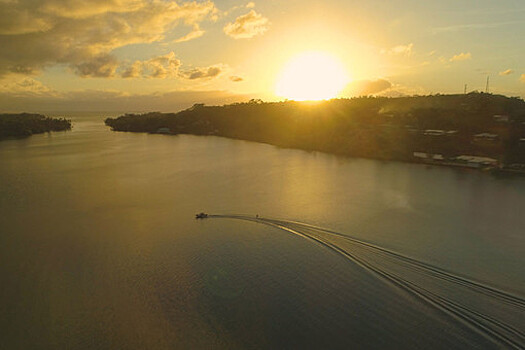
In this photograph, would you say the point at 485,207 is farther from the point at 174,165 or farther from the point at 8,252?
the point at 174,165

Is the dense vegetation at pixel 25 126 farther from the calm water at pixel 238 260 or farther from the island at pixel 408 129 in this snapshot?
the calm water at pixel 238 260

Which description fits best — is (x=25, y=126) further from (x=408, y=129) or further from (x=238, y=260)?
(x=238, y=260)

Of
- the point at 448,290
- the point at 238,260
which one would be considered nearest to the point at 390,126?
the point at 448,290

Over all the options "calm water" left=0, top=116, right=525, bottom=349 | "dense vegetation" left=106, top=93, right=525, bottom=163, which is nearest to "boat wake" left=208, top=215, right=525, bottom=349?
"calm water" left=0, top=116, right=525, bottom=349

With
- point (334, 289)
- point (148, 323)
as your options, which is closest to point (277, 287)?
point (334, 289)

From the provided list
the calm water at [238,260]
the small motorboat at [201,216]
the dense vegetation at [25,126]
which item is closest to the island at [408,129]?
the calm water at [238,260]

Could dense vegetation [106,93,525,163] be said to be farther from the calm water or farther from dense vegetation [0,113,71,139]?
dense vegetation [0,113,71,139]
